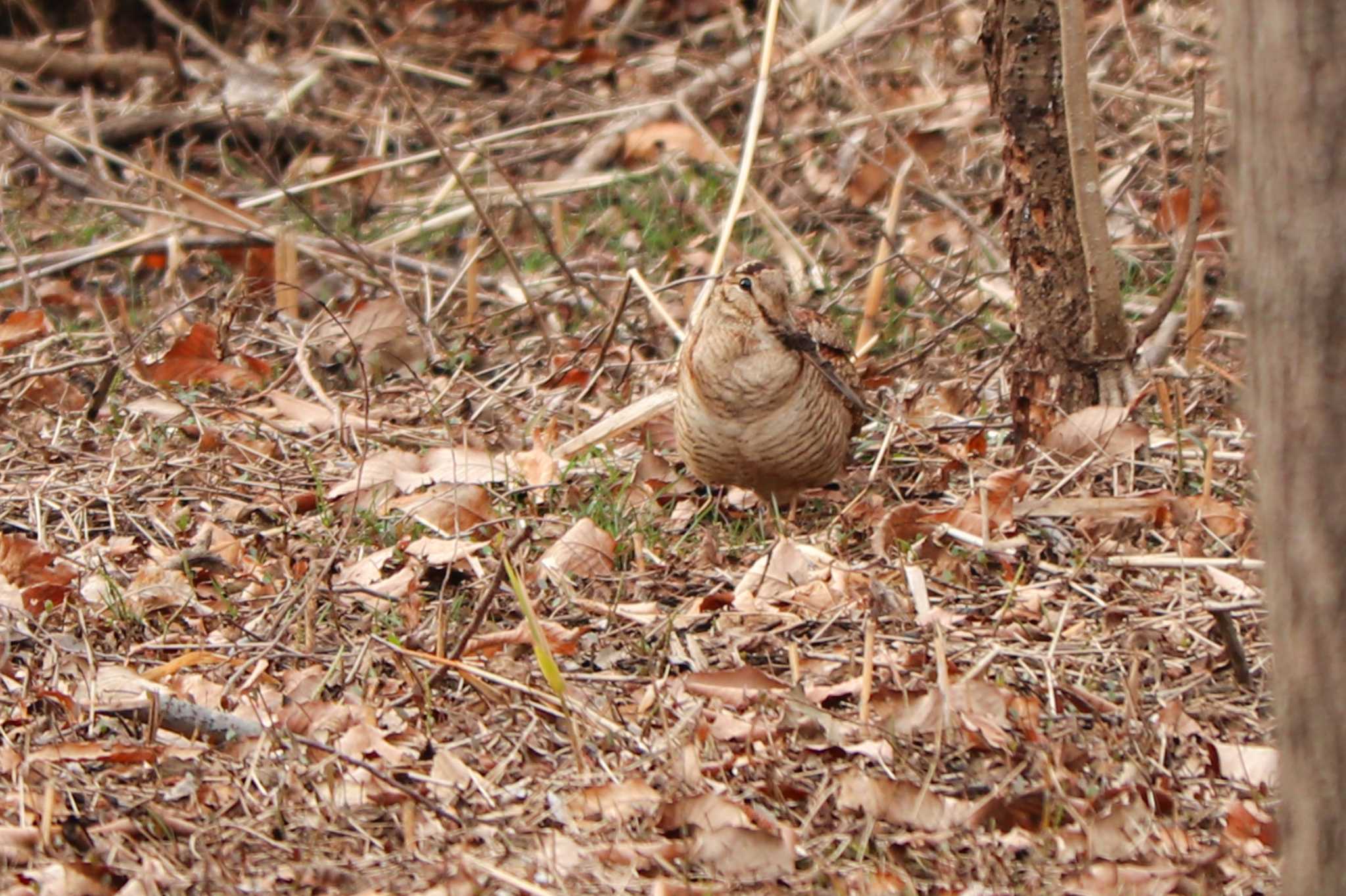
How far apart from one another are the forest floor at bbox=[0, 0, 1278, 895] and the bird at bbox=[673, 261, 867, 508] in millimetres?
176

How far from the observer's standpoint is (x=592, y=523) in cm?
385

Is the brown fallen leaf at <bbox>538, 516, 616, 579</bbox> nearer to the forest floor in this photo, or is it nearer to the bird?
the forest floor

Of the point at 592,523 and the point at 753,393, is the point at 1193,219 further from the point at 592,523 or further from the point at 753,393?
the point at 592,523

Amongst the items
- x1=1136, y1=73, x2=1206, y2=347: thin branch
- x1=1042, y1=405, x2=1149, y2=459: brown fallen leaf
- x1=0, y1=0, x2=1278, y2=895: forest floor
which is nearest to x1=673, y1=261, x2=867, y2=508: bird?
x1=0, y1=0, x2=1278, y2=895: forest floor

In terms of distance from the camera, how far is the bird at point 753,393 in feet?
13.4

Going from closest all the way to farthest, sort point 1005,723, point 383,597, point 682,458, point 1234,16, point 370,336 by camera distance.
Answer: point 1234,16
point 1005,723
point 383,597
point 682,458
point 370,336

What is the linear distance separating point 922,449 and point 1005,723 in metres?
1.54

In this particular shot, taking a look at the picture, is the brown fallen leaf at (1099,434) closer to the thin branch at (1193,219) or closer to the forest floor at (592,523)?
the forest floor at (592,523)

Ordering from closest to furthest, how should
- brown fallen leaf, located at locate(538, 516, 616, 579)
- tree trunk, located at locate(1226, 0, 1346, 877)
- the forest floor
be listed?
tree trunk, located at locate(1226, 0, 1346, 877) < the forest floor < brown fallen leaf, located at locate(538, 516, 616, 579)

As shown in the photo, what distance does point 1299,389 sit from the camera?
1.70 meters

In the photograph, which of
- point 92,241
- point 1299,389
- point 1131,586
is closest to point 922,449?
point 1131,586

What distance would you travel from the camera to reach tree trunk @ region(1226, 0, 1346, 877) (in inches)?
63.9

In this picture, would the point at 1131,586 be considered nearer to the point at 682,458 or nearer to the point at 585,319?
the point at 682,458

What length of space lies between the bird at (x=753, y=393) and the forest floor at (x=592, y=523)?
18cm
